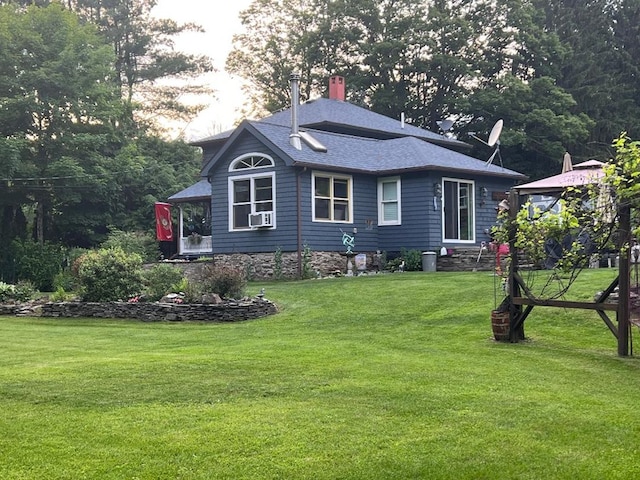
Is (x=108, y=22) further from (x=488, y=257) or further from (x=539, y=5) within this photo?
(x=488, y=257)

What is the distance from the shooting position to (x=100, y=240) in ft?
94.7

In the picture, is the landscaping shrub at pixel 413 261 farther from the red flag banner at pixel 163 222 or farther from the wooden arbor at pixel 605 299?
the red flag banner at pixel 163 222

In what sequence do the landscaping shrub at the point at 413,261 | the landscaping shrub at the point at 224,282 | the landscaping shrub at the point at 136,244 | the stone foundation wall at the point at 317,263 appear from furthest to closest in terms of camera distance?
the landscaping shrub at the point at 136,244 < the landscaping shrub at the point at 413,261 < the stone foundation wall at the point at 317,263 < the landscaping shrub at the point at 224,282

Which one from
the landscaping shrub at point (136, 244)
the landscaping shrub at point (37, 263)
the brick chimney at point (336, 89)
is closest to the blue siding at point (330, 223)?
the landscaping shrub at point (136, 244)

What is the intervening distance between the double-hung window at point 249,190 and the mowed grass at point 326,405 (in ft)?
31.3

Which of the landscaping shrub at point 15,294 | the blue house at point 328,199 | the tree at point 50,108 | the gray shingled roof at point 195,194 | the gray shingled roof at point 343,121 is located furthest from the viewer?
the tree at point 50,108

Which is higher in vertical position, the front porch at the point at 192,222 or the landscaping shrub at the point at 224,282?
the front porch at the point at 192,222

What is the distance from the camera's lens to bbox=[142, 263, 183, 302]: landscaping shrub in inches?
570

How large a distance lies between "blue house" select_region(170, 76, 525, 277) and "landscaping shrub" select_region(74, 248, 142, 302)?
17.8 ft

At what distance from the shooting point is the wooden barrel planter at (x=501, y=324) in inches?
383

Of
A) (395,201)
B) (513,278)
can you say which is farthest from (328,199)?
(513,278)

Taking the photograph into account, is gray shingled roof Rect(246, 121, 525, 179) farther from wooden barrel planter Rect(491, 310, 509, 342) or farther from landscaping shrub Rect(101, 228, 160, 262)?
wooden barrel planter Rect(491, 310, 509, 342)

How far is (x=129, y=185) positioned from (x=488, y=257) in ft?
56.0

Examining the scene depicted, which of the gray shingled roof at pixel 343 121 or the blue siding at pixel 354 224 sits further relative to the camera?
the gray shingled roof at pixel 343 121
